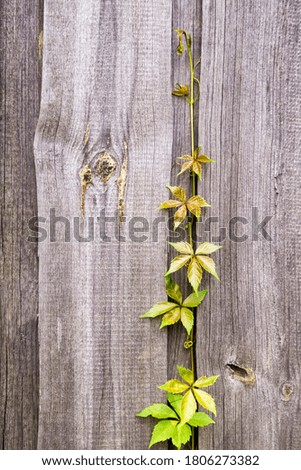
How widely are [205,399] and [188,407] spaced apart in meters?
0.05

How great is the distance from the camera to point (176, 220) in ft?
3.61

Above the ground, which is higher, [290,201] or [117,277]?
[290,201]

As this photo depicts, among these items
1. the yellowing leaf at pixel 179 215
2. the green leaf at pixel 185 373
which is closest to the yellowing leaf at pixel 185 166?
the yellowing leaf at pixel 179 215

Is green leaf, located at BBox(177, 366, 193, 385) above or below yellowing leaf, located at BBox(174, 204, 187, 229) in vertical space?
below

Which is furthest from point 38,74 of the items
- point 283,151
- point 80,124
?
point 283,151

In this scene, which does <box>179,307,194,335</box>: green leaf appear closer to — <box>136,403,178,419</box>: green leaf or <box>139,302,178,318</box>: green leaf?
<box>139,302,178,318</box>: green leaf

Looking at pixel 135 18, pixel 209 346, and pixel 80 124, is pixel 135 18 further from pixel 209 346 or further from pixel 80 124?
pixel 209 346

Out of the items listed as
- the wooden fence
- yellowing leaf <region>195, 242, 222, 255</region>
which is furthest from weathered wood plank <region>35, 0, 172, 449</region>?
yellowing leaf <region>195, 242, 222, 255</region>

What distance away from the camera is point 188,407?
106 centimetres

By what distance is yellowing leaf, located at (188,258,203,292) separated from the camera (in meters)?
1.07

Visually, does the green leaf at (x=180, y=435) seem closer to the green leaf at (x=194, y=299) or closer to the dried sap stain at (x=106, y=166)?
the green leaf at (x=194, y=299)

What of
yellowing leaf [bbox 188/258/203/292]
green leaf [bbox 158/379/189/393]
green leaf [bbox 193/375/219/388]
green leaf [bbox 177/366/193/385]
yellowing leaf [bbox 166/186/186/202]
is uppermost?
yellowing leaf [bbox 166/186/186/202]

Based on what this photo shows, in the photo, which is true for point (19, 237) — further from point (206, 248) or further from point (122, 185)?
point (206, 248)

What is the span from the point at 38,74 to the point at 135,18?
1.06ft
